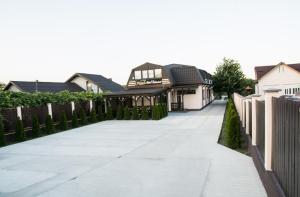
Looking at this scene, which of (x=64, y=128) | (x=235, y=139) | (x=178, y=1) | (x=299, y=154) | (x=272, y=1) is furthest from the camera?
(x=64, y=128)

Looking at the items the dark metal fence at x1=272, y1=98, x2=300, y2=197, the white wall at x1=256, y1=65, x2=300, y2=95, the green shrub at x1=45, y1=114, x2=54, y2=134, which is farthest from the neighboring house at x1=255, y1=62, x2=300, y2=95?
the dark metal fence at x1=272, y1=98, x2=300, y2=197

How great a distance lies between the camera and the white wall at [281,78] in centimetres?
3165

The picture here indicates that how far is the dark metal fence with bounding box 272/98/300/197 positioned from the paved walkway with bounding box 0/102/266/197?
145 centimetres

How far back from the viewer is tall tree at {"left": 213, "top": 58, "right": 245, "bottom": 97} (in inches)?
1345

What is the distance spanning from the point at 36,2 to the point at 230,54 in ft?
96.6

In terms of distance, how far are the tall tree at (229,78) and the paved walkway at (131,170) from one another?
24.8 meters

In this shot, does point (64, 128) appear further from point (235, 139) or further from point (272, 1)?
point (272, 1)

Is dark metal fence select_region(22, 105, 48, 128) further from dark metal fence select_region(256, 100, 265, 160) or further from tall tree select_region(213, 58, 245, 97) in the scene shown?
tall tree select_region(213, 58, 245, 97)

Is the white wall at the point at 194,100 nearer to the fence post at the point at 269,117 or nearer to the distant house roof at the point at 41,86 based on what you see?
the distant house roof at the point at 41,86

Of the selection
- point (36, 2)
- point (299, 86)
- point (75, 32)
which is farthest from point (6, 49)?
point (299, 86)

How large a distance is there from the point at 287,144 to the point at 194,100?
2559 cm

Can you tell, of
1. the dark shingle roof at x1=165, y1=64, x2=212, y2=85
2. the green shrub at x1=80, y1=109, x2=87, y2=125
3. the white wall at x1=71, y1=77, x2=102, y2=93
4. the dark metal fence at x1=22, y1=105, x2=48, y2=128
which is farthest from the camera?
the white wall at x1=71, y1=77, x2=102, y2=93

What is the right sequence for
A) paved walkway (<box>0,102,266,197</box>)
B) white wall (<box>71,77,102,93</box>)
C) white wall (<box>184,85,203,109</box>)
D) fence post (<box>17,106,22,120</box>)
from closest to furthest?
1. paved walkway (<box>0,102,266,197</box>)
2. fence post (<box>17,106,22,120</box>)
3. white wall (<box>184,85,203,109</box>)
4. white wall (<box>71,77,102,93</box>)

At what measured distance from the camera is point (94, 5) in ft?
51.0
